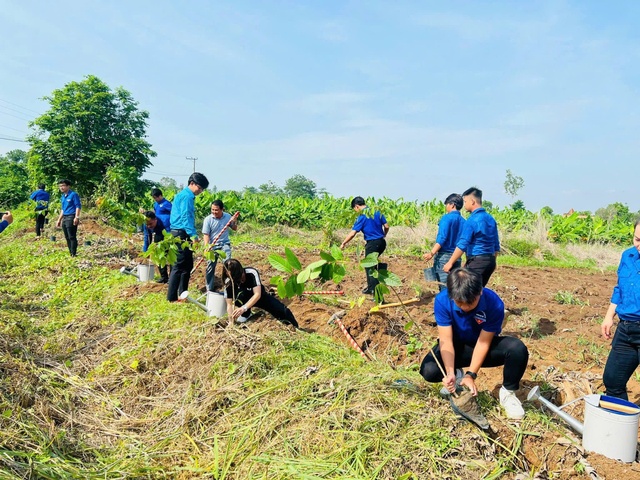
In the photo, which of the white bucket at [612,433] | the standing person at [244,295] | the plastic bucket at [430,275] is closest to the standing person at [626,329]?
the white bucket at [612,433]

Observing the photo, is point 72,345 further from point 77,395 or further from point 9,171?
point 9,171

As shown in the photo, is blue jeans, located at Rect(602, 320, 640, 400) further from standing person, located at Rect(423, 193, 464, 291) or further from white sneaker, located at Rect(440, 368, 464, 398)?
standing person, located at Rect(423, 193, 464, 291)

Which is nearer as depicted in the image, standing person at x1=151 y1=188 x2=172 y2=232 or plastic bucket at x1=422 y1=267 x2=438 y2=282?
plastic bucket at x1=422 y1=267 x2=438 y2=282

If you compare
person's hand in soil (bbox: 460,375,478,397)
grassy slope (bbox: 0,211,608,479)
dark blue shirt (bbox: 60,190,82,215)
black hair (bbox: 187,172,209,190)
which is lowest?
grassy slope (bbox: 0,211,608,479)

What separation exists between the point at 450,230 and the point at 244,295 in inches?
104

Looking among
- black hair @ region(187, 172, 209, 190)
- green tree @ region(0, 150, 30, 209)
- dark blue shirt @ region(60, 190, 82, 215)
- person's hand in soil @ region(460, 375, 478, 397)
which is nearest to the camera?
person's hand in soil @ region(460, 375, 478, 397)

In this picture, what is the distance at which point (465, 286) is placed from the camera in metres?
2.72

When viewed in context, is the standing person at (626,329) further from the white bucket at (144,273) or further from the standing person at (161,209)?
the standing person at (161,209)

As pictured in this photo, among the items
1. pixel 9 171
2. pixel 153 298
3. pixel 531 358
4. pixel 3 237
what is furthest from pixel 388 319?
pixel 9 171

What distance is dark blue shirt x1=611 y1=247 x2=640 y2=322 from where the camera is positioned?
9.94 ft

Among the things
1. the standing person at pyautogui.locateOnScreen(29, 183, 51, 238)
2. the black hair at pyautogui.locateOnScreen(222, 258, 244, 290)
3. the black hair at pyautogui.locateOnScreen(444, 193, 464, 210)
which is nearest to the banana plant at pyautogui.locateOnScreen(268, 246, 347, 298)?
the black hair at pyautogui.locateOnScreen(222, 258, 244, 290)

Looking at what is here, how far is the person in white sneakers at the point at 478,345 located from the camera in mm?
2945

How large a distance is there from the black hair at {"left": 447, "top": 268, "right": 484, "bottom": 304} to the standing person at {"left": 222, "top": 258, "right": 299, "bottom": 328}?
7.75 ft

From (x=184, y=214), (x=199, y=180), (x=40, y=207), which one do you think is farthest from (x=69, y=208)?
(x=199, y=180)
